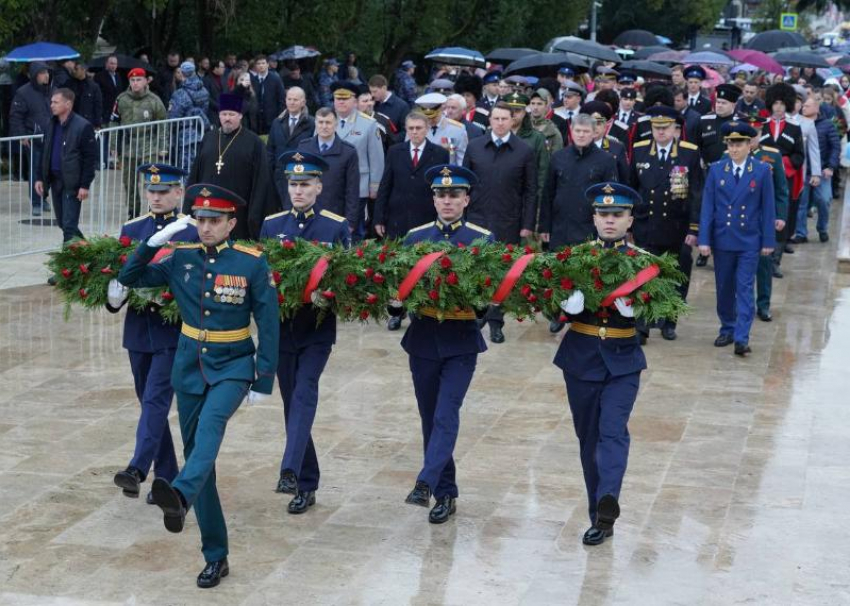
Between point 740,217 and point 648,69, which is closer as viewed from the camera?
point 740,217

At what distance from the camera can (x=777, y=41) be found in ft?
126

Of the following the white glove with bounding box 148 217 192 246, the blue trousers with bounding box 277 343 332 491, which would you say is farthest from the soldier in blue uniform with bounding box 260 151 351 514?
the white glove with bounding box 148 217 192 246

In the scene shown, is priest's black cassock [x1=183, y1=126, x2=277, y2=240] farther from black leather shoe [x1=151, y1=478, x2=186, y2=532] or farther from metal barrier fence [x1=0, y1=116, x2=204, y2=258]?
black leather shoe [x1=151, y1=478, x2=186, y2=532]

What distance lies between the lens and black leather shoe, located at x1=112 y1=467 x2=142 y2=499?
817 centimetres

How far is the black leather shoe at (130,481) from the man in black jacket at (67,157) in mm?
6094

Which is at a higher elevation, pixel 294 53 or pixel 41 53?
pixel 294 53

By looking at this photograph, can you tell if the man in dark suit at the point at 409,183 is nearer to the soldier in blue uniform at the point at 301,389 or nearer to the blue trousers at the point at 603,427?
the soldier in blue uniform at the point at 301,389

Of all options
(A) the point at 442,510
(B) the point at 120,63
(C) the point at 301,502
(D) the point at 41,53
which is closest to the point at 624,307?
(A) the point at 442,510

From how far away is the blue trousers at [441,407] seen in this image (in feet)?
26.1

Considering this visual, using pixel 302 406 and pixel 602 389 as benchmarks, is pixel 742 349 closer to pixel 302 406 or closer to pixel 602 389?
pixel 602 389

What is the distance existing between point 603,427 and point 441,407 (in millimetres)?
877

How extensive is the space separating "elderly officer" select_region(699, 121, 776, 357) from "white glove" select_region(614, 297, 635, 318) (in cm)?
481

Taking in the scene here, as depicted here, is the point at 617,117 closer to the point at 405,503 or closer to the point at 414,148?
the point at 414,148

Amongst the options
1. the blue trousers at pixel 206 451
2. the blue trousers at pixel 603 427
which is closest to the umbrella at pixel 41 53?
the blue trousers at pixel 206 451
